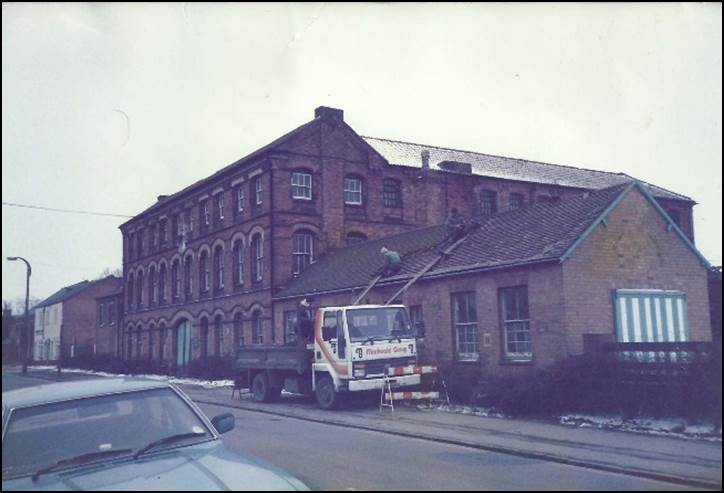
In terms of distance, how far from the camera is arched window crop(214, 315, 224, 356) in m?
35.0

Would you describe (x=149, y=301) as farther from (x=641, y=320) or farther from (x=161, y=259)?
(x=641, y=320)

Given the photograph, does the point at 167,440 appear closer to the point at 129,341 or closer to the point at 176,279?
the point at 176,279

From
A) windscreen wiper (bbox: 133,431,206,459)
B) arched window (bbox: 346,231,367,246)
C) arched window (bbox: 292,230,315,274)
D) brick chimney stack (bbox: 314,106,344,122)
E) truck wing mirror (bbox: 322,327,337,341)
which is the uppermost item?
brick chimney stack (bbox: 314,106,344,122)

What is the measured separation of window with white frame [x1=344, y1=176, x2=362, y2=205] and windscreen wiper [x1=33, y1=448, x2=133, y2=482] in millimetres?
28855

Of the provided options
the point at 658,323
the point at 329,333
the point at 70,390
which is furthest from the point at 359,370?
the point at 70,390

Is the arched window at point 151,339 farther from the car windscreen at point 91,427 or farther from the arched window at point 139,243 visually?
the car windscreen at point 91,427

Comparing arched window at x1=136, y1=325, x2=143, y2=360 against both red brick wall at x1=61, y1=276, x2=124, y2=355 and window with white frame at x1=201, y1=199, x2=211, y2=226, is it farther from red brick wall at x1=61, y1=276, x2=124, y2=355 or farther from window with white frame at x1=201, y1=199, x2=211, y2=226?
window with white frame at x1=201, y1=199, x2=211, y2=226

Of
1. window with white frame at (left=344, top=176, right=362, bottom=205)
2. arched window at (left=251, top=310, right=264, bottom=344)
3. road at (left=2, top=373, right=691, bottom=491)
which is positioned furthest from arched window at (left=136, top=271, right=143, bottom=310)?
road at (left=2, top=373, right=691, bottom=491)

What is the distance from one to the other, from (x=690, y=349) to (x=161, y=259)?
37016 mm

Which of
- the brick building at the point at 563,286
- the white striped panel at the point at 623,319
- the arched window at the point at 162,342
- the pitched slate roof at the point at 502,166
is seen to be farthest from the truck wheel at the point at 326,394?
the arched window at the point at 162,342

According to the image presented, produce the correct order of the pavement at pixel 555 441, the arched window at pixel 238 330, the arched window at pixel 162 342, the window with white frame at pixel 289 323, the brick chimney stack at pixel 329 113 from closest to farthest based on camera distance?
the pavement at pixel 555 441 < the window with white frame at pixel 289 323 < the arched window at pixel 238 330 < the brick chimney stack at pixel 329 113 < the arched window at pixel 162 342

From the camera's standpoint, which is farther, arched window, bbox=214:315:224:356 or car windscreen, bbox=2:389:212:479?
arched window, bbox=214:315:224:356

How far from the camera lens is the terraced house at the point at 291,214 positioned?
3131 centimetres

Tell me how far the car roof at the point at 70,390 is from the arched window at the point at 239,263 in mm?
28316
